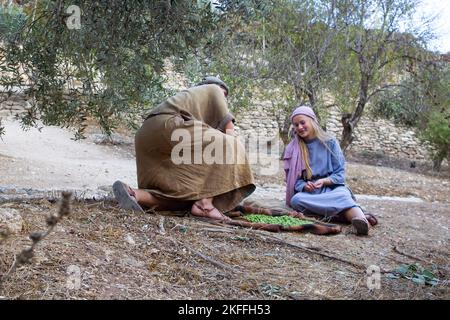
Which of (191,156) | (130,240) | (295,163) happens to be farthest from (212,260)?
(295,163)

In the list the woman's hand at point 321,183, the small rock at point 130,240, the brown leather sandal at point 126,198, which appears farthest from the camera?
the woman's hand at point 321,183

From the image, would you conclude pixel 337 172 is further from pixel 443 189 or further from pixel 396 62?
pixel 396 62

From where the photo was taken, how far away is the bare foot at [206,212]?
477 centimetres

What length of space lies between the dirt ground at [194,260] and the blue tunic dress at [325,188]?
1.59 feet

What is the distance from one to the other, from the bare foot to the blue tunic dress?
110 cm

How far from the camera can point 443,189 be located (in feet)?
37.5

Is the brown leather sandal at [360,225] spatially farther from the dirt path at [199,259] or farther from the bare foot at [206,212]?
the bare foot at [206,212]

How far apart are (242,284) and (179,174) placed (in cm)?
198

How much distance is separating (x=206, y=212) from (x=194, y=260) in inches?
54.5

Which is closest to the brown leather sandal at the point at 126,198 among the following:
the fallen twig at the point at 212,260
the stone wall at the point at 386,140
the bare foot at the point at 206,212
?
the bare foot at the point at 206,212

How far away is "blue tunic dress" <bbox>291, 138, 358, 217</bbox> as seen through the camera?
17.8 ft

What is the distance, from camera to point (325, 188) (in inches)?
225

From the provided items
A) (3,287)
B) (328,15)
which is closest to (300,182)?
(3,287)

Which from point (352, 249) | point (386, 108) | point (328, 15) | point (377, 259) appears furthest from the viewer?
point (386, 108)
